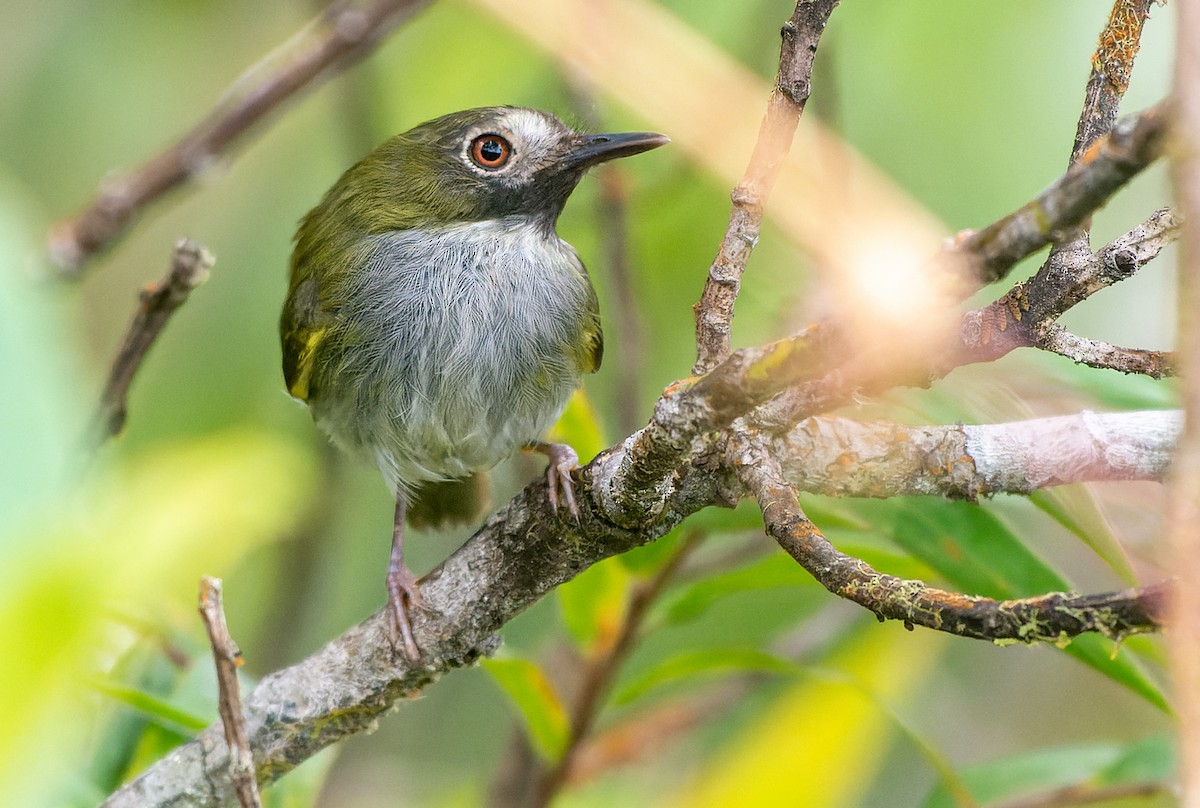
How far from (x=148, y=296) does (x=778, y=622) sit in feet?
10.5

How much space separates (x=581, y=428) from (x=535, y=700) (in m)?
0.79

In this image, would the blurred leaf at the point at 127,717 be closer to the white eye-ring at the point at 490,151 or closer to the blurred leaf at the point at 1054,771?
the white eye-ring at the point at 490,151

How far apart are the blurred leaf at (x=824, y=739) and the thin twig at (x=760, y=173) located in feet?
7.09

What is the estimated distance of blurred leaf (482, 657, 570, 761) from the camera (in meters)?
3.34

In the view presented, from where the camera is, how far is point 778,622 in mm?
5516

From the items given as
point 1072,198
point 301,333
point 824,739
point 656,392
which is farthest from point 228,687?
point 656,392

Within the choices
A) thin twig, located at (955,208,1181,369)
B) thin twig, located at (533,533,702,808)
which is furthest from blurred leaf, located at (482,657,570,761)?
thin twig, located at (955,208,1181,369)

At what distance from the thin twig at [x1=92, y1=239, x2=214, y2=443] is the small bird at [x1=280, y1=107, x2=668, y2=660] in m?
0.50

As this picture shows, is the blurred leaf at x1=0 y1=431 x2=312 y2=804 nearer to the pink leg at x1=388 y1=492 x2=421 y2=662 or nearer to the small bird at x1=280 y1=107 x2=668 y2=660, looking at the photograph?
the pink leg at x1=388 y1=492 x2=421 y2=662

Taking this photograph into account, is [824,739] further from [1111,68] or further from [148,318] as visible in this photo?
[1111,68]

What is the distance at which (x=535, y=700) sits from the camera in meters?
3.48

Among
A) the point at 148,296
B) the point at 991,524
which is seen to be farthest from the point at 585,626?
the point at 148,296

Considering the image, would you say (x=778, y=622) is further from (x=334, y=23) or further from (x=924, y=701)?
(x=334, y=23)

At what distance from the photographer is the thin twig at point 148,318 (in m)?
3.21
